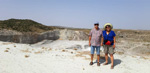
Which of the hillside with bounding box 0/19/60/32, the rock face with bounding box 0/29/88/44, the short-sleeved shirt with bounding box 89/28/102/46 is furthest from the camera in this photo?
the hillside with bounding box 0/19/60/32

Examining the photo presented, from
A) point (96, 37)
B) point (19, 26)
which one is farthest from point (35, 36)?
point (96, 37)

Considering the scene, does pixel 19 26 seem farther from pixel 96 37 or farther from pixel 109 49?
pixel 109 49

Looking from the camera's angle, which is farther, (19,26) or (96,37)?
(19,26)

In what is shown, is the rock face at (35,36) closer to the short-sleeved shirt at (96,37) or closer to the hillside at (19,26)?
the hillside at (19,26)

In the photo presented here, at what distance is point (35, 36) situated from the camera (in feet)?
43.7

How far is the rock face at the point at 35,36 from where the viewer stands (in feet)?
39.7

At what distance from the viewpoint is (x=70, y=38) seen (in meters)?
15.7

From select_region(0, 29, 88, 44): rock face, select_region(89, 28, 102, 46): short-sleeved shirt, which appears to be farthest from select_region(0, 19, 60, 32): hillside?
select_region(89, 28, 102, 46): short-sleeved shirt

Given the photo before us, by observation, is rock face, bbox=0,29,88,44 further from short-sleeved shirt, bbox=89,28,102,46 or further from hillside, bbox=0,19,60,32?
short-sleeved shirt, bbox=89,28,102,46

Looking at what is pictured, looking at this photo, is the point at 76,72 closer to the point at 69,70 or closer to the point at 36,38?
the point at 69,70

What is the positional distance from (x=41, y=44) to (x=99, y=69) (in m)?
8.73

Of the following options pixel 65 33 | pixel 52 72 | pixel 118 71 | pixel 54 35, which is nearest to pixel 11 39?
pixel 54 35

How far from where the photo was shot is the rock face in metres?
12.1

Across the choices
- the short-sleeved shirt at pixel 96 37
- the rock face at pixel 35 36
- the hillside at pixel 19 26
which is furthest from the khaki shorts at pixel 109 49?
the hillside at pixel 19 26
